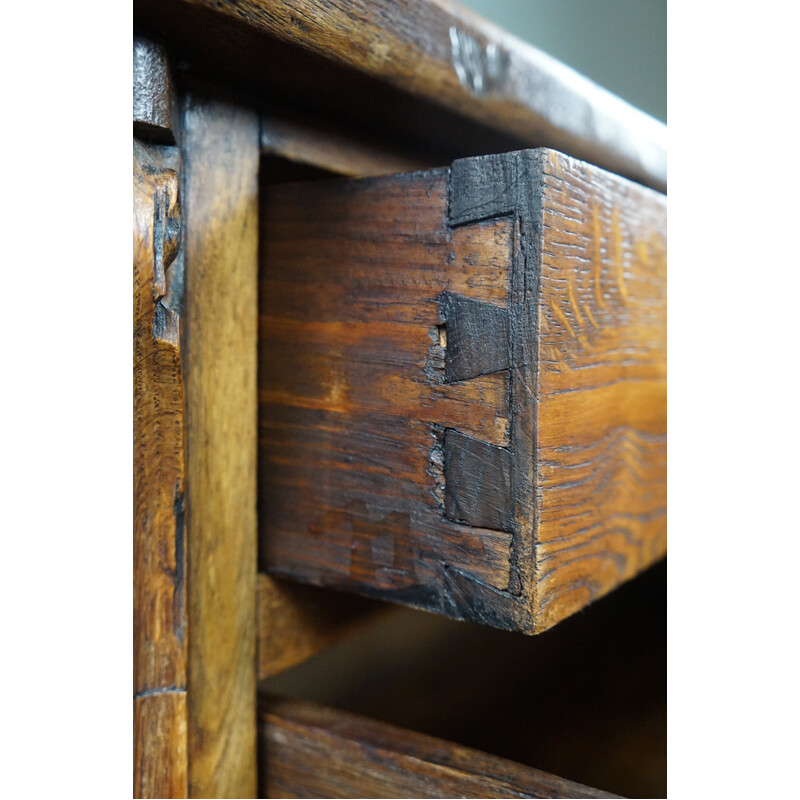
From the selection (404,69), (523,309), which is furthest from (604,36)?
(523,309)

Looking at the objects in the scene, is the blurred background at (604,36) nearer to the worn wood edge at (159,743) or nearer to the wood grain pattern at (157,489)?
the wood grain pattern at (157,489)

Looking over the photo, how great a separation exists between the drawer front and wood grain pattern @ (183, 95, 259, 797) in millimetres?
24

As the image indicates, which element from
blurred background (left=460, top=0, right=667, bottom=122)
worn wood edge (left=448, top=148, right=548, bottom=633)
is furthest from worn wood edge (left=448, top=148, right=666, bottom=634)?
blurred background (left=460, top=0, right=667, bottom=122)

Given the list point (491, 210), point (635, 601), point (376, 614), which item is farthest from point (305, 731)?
point (635, 601)

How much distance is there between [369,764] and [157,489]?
0.24 m

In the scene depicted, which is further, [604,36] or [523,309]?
[604,36]

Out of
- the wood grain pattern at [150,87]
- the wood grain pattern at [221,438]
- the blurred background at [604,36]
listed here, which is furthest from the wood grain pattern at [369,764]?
the blurred background at [604,36]

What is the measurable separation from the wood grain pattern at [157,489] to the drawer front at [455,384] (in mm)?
93

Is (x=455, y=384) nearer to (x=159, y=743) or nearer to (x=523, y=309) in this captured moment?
(x=523, y=309)

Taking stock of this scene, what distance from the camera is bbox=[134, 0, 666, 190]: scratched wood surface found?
1.38 ft

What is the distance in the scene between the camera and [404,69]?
492mm

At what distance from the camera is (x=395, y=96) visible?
512 millimetres

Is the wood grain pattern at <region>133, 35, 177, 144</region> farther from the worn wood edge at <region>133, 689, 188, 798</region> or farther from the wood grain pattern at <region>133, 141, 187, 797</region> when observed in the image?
the worn wood edge at <region>133, 689, 188, 798</region>

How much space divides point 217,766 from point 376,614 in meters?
0.21
